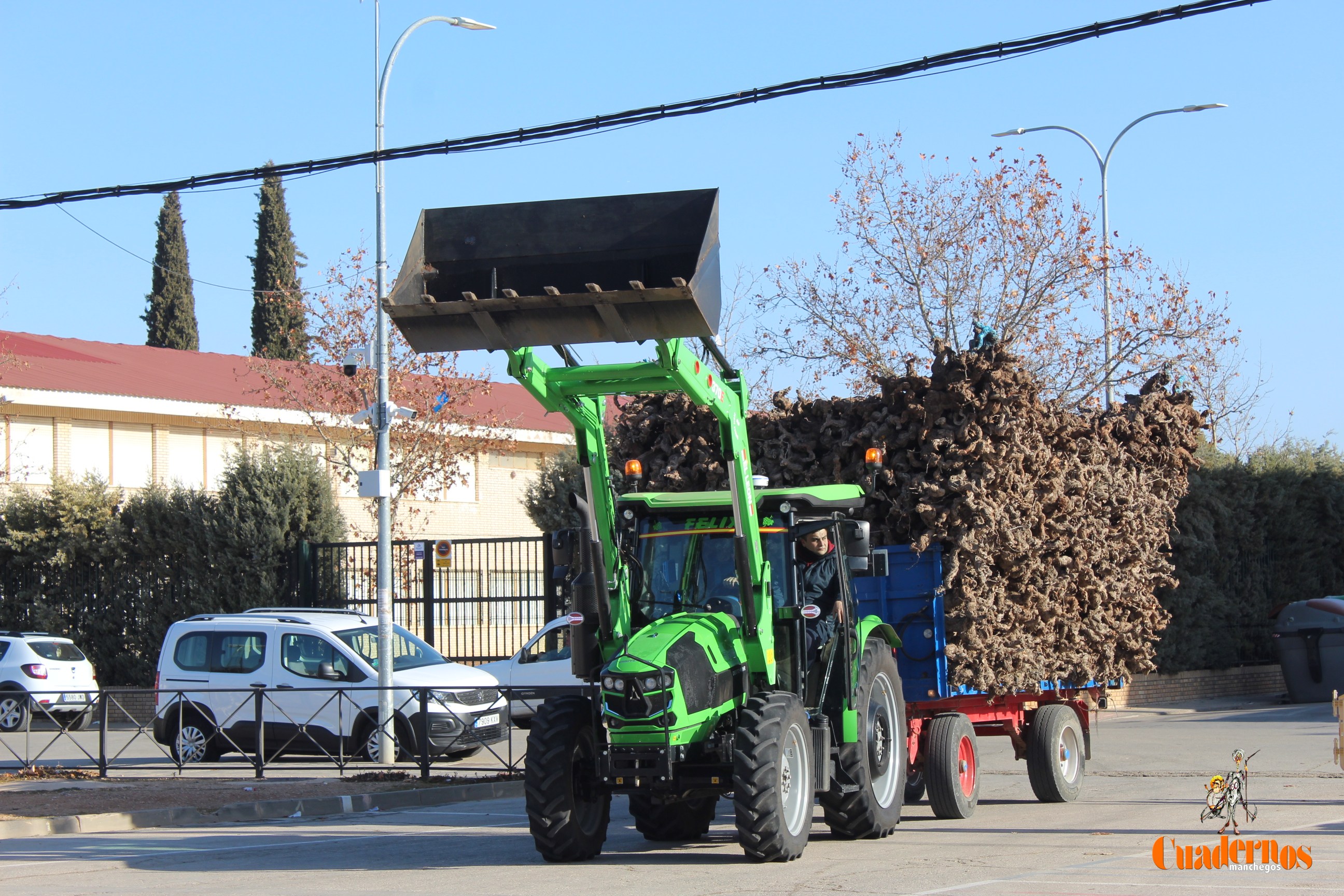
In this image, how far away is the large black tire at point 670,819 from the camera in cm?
A: 1063

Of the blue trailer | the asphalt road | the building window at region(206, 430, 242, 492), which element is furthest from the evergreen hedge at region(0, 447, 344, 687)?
the blue trailer

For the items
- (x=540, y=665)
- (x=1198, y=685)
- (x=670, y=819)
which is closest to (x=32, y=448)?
(x=540, y=665)

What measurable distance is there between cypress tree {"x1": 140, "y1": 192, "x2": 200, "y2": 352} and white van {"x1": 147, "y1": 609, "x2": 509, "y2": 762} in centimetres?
3456

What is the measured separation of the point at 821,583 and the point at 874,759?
1367mm

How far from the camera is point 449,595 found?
77.9ft

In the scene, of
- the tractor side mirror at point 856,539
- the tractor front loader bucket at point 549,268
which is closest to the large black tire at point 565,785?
the tractor side mirror at point 856,539

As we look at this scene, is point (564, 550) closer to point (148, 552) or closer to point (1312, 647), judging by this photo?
point (148, 552)

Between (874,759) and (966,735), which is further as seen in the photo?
(966,735)

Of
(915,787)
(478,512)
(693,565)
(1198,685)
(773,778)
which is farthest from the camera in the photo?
(478,512)

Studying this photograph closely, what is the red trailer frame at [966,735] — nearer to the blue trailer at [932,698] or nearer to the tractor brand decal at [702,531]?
the blue trailer at [932,698]

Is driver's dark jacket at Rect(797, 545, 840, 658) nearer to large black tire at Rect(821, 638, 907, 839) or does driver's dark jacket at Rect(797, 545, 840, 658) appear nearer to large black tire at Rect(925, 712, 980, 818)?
large black tire at Rect(821, 638, 907, 839)

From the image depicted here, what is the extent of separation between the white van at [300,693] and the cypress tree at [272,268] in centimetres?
3111

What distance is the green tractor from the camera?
898 cm

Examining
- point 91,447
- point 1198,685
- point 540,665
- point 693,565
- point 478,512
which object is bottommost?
point 1198,685
